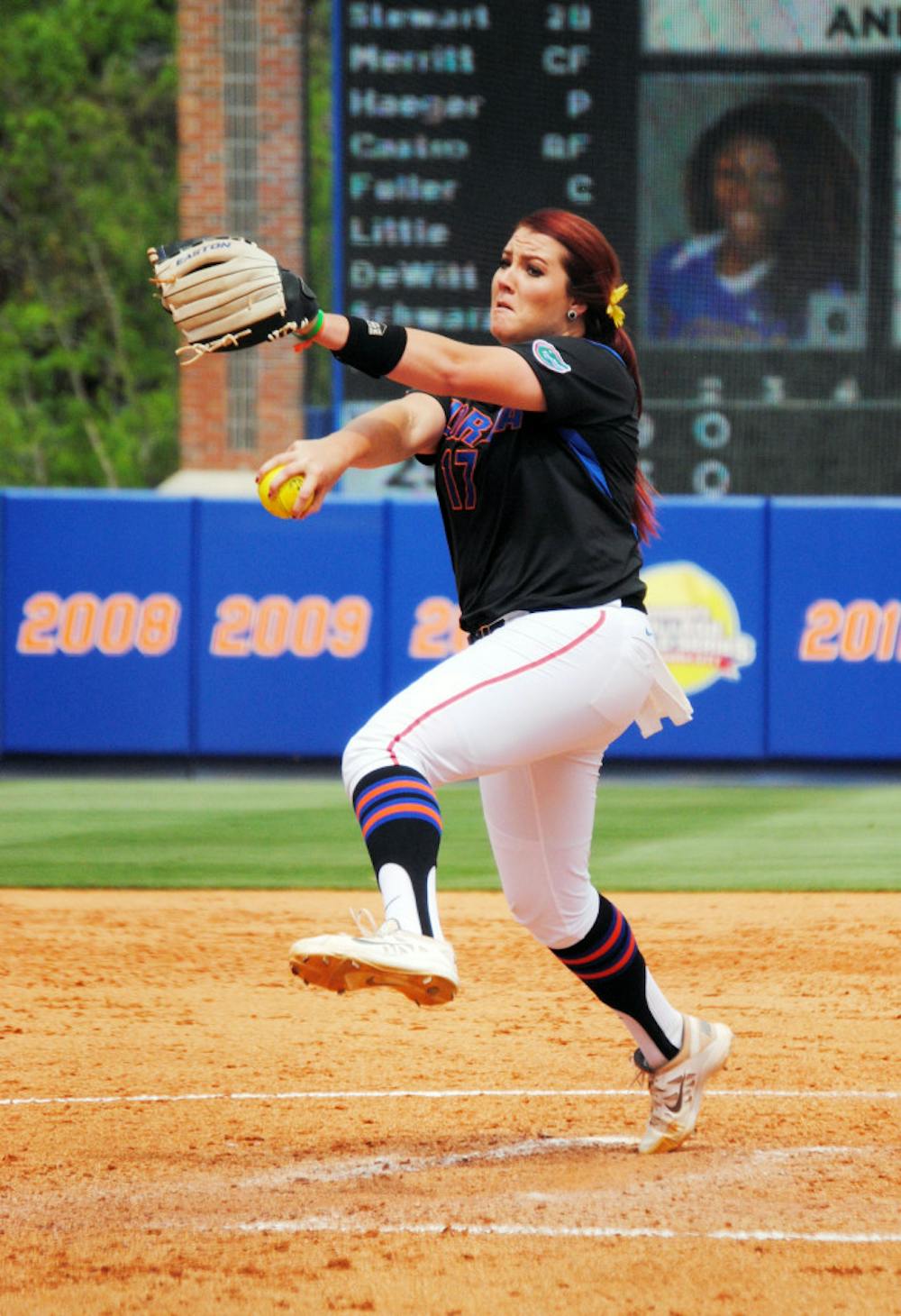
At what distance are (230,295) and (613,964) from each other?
144 cm

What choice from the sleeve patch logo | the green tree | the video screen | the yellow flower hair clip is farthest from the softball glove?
the green tree

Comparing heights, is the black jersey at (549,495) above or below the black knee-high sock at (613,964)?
above

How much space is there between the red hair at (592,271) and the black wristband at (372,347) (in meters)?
0.49

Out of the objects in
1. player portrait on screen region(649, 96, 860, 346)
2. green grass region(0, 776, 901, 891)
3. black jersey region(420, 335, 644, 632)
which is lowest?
green grass region(0, 776, 901, 891)

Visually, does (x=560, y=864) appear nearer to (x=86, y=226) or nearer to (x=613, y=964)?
(x=613, y=964)

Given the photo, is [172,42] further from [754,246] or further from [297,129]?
[754,246]

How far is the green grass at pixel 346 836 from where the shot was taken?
7215 millimetres

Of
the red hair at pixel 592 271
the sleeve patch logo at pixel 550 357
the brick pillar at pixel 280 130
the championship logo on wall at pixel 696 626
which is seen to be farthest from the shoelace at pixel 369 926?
the brick pillar at pixel 280 130

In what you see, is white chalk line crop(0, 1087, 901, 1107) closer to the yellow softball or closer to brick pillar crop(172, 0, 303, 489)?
the yellow softball

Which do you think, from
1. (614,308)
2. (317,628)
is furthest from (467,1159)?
(317,628)

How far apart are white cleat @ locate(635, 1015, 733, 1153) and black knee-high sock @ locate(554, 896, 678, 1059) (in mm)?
94

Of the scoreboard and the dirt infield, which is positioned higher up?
the scoreboard

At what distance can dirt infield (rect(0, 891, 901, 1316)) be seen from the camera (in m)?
2.78

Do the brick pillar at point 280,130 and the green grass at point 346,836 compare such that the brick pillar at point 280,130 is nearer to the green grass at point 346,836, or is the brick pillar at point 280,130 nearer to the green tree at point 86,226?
the green grass at point 346,836
